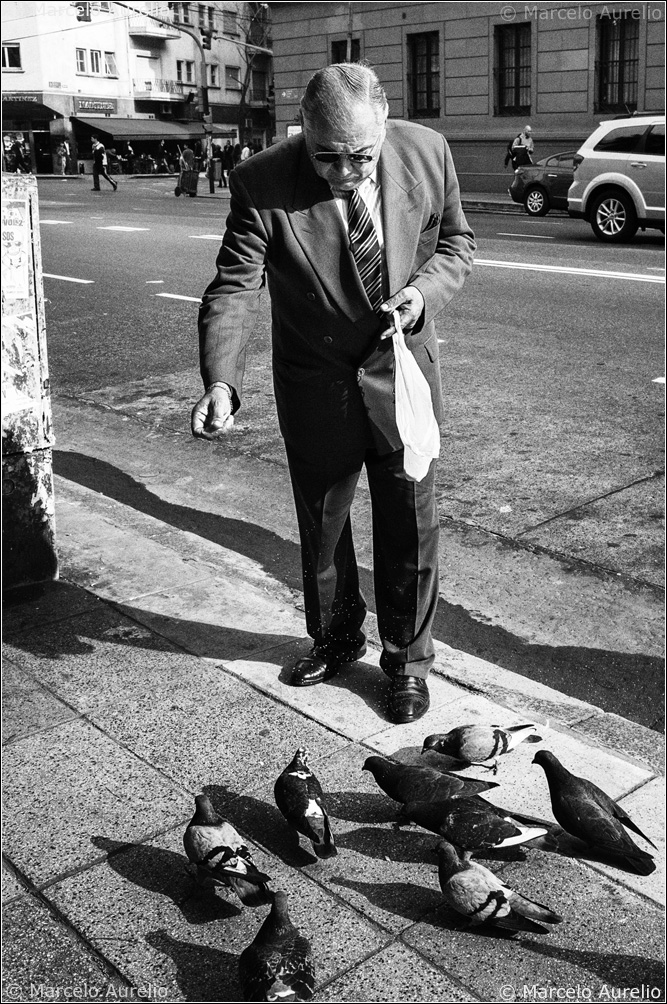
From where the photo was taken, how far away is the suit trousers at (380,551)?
339cm

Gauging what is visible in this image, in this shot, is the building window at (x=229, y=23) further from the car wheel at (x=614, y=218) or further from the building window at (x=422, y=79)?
the car wheel at (x=614, y=218)

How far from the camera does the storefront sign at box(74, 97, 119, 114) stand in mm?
60281

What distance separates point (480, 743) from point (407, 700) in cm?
51

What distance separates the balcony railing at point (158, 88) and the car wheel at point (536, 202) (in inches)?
1958

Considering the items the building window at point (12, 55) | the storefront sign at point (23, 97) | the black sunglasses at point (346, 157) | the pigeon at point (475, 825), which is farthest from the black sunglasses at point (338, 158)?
the building window at point (12, 55)

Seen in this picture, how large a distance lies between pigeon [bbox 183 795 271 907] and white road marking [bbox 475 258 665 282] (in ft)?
36.0

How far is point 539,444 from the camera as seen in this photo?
6.73 metres

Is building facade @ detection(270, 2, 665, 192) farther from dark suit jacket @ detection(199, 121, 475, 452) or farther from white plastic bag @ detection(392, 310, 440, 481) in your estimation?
white plastic bag @ detection(392, 310, 440, 481)

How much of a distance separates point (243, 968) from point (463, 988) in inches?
18.6

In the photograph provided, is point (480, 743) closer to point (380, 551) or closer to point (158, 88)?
point (380, 551)

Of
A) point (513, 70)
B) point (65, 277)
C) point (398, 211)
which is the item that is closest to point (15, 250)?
point (398, 211)

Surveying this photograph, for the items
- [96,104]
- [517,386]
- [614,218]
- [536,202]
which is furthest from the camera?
[96,104]

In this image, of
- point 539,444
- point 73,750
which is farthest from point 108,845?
point 539,444

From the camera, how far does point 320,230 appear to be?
3.00 meters
